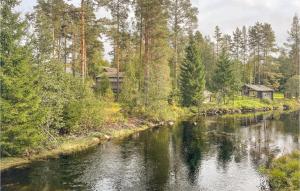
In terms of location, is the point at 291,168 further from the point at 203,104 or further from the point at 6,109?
the point at 203,104

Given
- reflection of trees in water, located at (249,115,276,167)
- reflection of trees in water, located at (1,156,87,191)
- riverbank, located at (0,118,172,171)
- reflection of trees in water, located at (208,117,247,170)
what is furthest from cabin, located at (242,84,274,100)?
reflection of trees in water, located at (1,156,87,191)

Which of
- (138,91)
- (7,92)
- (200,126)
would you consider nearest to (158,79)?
(138,91)

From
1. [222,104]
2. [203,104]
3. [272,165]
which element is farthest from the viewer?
[222,104]

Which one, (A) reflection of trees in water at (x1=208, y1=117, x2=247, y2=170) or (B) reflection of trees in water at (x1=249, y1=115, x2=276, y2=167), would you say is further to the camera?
(A) reflection of trees in water at (x1=208, y1=117, x2=247, y2=170)

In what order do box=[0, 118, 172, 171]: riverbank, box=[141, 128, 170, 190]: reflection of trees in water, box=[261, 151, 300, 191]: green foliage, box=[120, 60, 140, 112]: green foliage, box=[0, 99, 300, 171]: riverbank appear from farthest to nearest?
box=[120, 60, 140, 112]: green foliage → box=[0, 99, 300, 171]: riverbank → box=[0, 118, 172, 171]: riverbank → box=[141, 128, 170, 190]: reflection of trees in water → box=[261, 151, 300, 191]: green foliage

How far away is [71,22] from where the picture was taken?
5712 cm

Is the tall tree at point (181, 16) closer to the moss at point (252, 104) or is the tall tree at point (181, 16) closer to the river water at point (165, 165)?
the moss at point (252, 104)

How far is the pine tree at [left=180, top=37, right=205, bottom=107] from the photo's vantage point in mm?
72250

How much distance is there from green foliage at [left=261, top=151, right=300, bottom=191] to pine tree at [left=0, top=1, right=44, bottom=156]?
1937 cm

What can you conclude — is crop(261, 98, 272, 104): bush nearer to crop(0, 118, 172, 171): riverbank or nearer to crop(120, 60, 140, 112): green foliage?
crop(0, 118, 172, 171): riverbank

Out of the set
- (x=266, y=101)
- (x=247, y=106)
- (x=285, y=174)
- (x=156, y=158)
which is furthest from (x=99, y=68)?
(x=285, y=174)

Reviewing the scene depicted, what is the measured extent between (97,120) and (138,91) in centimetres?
1382

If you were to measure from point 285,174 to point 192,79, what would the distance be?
1911 inches

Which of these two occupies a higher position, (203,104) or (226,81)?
(226,81)
